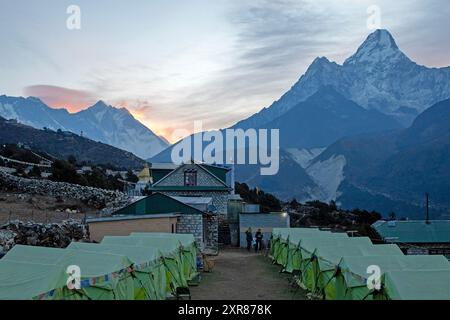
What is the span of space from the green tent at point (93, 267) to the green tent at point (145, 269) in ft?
2.36

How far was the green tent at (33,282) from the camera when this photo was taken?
968 cm

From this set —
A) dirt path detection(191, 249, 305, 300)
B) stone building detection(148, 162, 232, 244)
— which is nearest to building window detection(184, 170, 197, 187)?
stone building detection(148, 162, 232, 244)

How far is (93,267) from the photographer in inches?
489

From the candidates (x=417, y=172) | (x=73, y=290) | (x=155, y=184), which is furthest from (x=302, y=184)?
(x=73, y=290)

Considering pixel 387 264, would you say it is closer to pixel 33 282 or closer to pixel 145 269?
pixel 145 269

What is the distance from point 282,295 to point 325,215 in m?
48.2

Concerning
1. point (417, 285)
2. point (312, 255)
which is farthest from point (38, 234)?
point (417, 285)

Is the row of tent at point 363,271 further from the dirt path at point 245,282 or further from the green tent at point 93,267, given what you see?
the green tent at point 93,267

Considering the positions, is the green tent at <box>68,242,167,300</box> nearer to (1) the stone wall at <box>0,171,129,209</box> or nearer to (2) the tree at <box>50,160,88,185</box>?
(1) the stone wall at <box>0,171,129,209</box>

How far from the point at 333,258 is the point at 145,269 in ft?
19.3

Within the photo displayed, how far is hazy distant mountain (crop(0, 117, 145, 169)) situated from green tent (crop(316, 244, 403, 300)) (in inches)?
4252

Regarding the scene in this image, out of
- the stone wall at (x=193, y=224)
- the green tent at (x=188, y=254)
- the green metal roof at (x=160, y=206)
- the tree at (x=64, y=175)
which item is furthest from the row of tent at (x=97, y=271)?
the tree at (x=64, y=175)

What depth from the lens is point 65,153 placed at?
424 feet

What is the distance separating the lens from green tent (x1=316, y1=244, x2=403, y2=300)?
51.2ft
